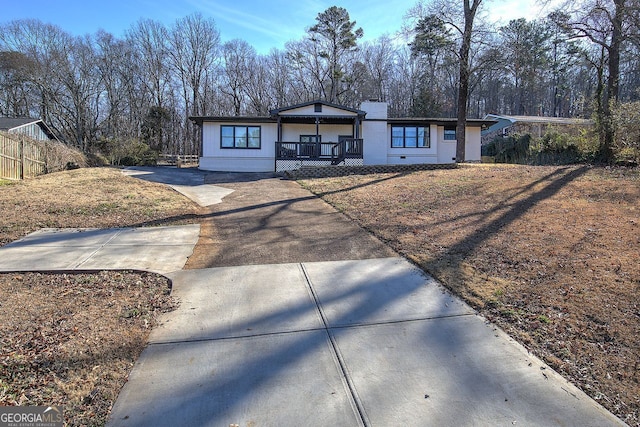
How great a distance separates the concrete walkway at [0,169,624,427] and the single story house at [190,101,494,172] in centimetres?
1622

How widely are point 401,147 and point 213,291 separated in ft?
68.9

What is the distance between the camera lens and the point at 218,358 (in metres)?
3.07

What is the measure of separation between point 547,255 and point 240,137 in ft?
64.2

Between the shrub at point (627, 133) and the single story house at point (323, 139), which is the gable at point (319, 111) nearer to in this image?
the single story house at point (323, 139)

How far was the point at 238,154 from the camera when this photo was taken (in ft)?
73.4

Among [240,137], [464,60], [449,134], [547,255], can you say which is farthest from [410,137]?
[547,255]

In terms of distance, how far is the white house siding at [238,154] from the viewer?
22.2m

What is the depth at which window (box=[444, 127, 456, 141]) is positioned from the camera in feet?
79.8

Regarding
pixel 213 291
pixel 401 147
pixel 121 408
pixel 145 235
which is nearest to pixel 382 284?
pixel 213 291

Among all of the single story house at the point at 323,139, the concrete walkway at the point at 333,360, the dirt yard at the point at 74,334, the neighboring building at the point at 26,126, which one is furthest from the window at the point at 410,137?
the neighboring building at the point at 26,126

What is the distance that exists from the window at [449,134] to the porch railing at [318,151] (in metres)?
6.93

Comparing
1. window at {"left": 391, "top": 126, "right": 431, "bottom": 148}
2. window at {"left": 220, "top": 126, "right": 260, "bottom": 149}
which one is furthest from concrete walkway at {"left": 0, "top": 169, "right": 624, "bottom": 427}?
window at {"left": 391, "top": 126, "right": 431, "bottom": 148}

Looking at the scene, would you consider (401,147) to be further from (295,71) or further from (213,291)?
(295,71)

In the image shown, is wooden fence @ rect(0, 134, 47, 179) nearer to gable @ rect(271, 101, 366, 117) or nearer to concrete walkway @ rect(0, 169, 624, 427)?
gable @ rect(271, 101, 366, 117)
